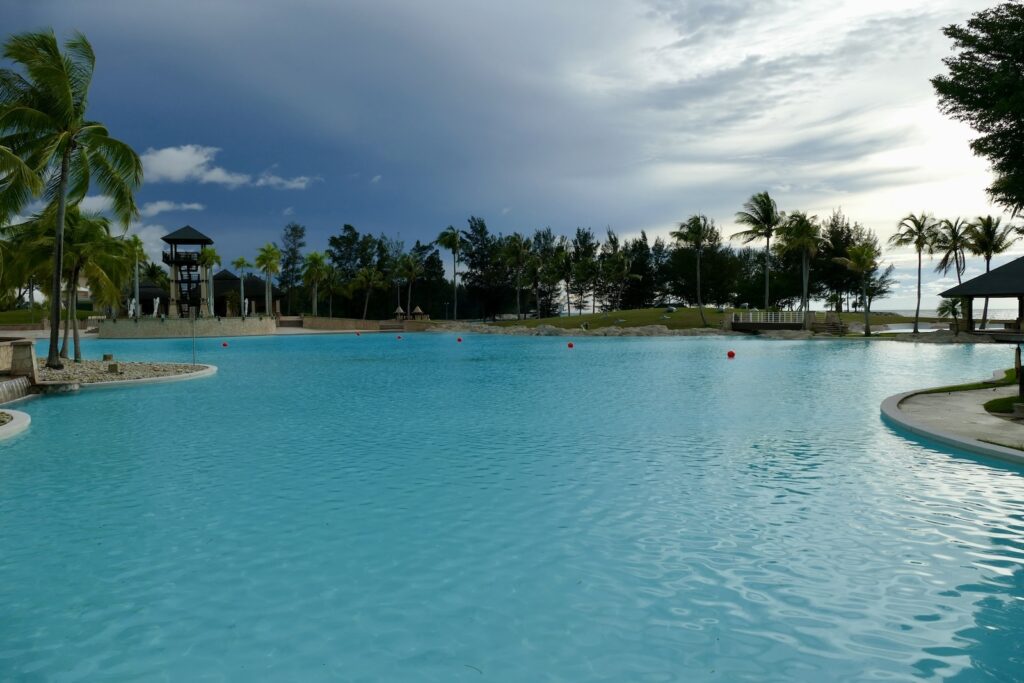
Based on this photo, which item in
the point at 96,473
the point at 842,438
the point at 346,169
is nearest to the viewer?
the point at 96,473

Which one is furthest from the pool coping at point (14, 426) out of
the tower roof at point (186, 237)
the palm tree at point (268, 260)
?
the palm tree at point (268, 260)

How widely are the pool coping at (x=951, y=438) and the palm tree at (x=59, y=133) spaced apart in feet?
77.7

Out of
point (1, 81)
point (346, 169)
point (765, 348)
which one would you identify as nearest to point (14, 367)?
point (1, 81)

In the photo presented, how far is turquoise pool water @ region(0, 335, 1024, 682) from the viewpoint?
4473 millimetres

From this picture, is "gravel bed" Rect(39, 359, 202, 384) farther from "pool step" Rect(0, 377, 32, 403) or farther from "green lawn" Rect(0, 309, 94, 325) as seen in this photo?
"green lawn" Rect(0, 309, 94, 325)

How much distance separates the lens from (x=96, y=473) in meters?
9.54

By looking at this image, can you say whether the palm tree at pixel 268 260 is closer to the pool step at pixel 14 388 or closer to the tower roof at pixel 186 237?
the tower roof at pixel 186 237

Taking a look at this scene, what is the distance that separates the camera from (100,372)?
22125 millimetres

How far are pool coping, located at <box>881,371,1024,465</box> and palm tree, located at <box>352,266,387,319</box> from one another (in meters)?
76.9

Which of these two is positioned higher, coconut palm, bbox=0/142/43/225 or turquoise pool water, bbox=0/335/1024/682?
coconut palm, bbox=0/142/43/225

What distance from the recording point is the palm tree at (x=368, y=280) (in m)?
85.4

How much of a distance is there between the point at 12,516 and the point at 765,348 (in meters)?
36.6

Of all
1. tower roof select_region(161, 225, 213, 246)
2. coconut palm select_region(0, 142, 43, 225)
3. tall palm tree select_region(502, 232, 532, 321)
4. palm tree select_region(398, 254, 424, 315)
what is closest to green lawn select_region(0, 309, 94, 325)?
tower roof select_region(161, 225, 213, 246)

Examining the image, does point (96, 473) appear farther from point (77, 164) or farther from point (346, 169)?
point (346, 169)
